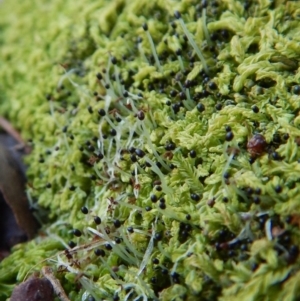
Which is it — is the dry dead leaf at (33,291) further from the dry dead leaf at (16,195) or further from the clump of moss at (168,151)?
the dry dead leaf at (16,195)

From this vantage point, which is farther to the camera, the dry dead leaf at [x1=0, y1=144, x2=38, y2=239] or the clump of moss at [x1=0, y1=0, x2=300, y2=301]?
the dry dead leaf at [x1=0, y1=144, x2=38, y2=239]

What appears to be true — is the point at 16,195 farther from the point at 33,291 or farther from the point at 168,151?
the point at 168,151

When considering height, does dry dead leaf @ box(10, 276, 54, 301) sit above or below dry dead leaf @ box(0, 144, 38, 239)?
below

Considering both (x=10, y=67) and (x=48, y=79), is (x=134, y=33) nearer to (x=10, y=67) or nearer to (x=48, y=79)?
(x=48, y=79)

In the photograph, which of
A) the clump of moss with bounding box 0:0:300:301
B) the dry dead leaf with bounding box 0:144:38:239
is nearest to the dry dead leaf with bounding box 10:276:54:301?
the clump of moss with bounding box 0:0:300:301

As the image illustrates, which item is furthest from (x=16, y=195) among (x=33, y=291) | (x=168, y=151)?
(x=168, y=151)

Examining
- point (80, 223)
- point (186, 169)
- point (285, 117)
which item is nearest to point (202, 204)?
point (186, 169)

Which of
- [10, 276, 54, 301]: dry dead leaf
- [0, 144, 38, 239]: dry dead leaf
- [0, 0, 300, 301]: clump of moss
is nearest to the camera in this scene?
[0, 0, 300, 301]: clump of moss

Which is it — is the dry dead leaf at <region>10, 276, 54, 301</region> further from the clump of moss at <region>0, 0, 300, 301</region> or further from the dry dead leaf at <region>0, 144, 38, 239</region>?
the dry dead leaf at <region>0, 144, 38, 239</region>
